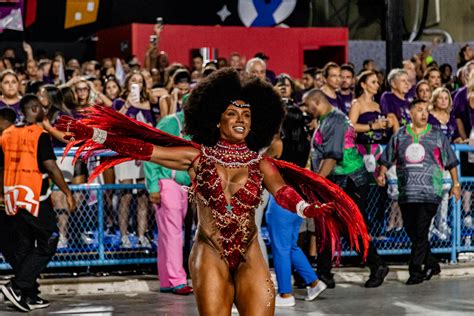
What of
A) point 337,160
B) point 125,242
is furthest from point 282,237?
point 125,242

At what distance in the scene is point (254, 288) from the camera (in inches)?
270

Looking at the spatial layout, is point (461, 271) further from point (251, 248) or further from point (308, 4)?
point (308, 4)

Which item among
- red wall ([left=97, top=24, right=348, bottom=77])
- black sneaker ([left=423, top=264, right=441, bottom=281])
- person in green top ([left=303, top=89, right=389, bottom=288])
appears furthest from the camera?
red wall ([left=97, top=24, right=348, bottom=77])

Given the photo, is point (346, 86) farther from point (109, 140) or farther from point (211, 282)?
point (211, 282)

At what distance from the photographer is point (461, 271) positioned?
12.2 meters

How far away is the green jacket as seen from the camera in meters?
10.8

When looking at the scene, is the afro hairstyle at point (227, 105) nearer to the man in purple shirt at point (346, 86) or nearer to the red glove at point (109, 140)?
the red glove at point (109, 140)

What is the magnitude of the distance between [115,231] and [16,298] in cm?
189

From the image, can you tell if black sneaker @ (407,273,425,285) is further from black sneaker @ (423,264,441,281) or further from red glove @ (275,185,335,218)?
red glove @ (275,185,335,218)

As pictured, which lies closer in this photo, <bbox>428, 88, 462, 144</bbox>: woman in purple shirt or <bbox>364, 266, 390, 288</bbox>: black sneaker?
<bbox>364, 266, 390, 288</bbox>: black sneaker

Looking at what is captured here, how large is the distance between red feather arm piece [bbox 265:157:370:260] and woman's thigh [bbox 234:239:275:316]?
19.5 inches

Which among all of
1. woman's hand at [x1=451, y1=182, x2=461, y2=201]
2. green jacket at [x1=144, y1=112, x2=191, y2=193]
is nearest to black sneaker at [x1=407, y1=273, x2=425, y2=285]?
woman's hand at [x1=451, y1=182, x2=461, y2=201]

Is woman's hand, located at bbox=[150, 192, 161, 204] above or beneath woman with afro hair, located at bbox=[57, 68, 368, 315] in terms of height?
beneath

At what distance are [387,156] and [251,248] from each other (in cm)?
482
